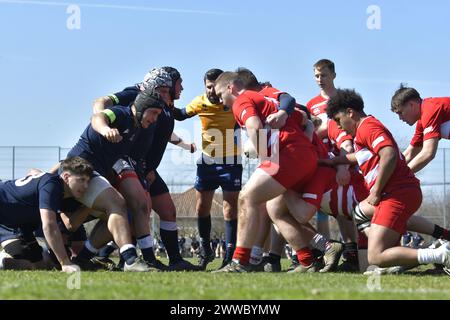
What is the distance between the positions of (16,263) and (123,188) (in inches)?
61.4

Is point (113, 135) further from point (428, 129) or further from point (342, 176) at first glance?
point (428, 129)

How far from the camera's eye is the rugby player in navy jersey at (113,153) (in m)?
8.45

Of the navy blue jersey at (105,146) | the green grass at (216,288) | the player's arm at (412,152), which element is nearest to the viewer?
the green grass at (216,288)

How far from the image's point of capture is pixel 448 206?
34844 millimetres

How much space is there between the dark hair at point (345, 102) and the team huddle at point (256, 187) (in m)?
0.01

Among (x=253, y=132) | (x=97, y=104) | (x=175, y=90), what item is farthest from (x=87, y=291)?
(x=175, y=90)

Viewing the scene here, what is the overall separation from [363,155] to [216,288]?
3400mm

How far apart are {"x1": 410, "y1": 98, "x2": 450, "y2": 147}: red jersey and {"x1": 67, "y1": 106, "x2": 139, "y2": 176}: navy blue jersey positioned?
3665 millimetres

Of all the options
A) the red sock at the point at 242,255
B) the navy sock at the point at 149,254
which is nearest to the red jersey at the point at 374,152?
the red sock at the point at 242,255

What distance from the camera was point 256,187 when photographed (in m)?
8.30

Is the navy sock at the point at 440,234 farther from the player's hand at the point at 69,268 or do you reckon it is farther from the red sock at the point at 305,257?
the player's hand at the point at 69,268

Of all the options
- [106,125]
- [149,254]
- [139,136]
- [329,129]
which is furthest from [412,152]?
[106,125]

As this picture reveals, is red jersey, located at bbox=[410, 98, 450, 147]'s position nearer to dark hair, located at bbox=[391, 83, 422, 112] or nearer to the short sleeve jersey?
dark hair, located at bbox=[391, 83, 422, 112]

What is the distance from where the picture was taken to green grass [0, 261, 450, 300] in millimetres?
5363
